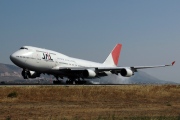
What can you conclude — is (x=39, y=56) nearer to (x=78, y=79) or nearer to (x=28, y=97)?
(x=78, y=79)

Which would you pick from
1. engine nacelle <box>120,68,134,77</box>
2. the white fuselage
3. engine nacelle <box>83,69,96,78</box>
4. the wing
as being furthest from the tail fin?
the white fuselage

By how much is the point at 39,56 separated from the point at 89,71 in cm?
947

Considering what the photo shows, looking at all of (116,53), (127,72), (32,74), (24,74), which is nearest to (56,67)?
(32,74)

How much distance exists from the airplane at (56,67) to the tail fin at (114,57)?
15.0 meters

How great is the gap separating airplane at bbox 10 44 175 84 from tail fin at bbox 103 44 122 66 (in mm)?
15035

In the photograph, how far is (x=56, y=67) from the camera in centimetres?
6612

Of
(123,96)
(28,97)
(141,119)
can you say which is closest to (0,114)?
(141,119)

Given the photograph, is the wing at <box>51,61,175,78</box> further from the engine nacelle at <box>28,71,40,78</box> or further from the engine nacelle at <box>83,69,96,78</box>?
the engine nacelle at <box>28,71,40,78</box>

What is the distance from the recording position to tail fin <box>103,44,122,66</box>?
297ft

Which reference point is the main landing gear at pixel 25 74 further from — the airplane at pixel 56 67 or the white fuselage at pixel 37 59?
the white fuselage at pixel 37 59

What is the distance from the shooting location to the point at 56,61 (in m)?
66.1

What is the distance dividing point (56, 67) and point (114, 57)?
29406 mm

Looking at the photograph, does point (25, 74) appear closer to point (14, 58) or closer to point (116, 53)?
point (14, 58)

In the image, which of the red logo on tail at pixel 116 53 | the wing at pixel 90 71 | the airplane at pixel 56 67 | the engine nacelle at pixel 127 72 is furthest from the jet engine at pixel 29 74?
the red logo on tail at pixel 116 53
